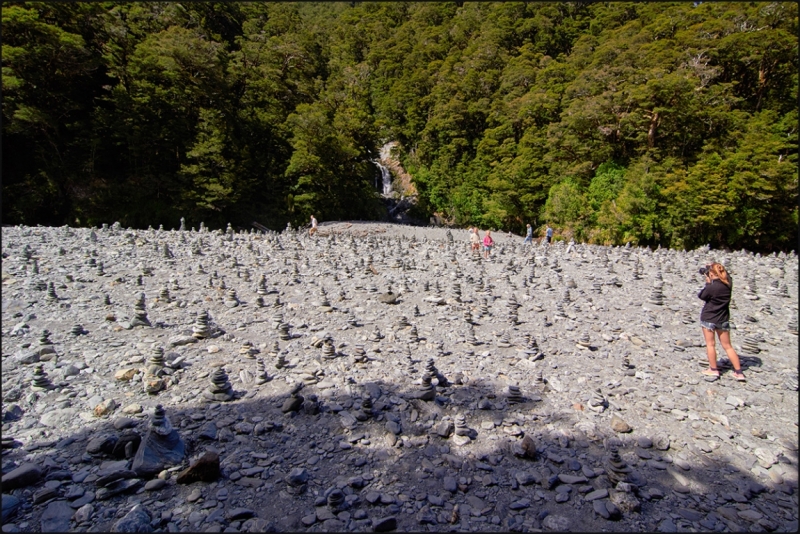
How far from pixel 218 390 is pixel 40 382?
219 cm

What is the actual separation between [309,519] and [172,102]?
1440 inches

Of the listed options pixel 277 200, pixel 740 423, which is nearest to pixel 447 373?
pixel 740 423

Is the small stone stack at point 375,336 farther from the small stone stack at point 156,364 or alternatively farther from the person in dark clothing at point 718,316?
the person in dark clothing at point 718,316

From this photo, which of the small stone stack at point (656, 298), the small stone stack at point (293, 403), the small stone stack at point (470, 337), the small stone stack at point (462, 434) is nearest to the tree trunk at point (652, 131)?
the small stone stack at point (656, 298)

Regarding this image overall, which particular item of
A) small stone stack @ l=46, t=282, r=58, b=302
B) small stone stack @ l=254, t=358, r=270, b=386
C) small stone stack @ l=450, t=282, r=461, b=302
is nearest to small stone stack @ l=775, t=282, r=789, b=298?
small stone stack @ l=450, t=282, r=461, b=302

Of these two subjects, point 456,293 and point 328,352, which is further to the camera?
point 456,293

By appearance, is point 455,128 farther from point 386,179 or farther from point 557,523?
point 557,523

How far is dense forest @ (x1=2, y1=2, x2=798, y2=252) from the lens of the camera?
23.8 metres

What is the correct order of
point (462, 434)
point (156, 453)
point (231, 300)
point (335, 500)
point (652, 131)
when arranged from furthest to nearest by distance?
point (652, 131) < point (231, 300) < point (462, 434) < point (156, 453) < point (335, 500)

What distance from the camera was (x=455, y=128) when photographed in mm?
43000

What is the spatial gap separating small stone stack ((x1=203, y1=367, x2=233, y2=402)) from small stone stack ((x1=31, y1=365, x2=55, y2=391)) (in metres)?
1.94

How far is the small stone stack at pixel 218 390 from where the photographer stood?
5.06 meters

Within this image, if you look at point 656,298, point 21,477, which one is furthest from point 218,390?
point 656,298

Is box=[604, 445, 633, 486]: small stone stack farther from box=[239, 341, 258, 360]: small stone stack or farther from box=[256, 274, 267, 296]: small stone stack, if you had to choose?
box=[256, 274, 267, 296]: small stone stack
